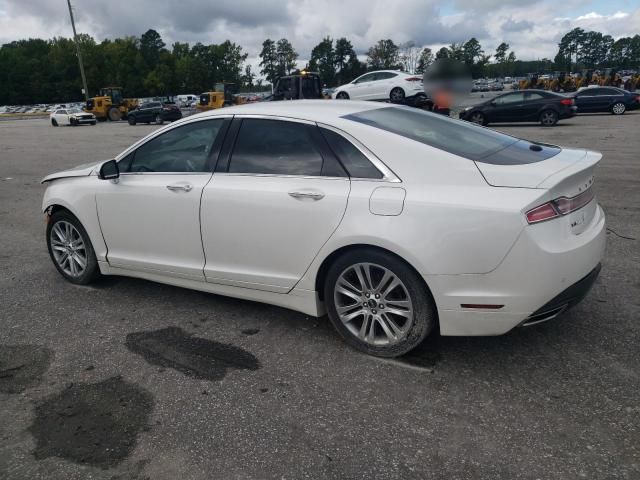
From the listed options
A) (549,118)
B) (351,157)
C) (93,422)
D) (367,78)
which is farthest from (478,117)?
(93,422)

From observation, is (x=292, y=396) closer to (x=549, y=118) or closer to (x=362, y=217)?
(x=362, y=217)

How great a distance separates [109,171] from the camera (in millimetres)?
4305

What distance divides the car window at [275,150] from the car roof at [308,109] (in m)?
0.08

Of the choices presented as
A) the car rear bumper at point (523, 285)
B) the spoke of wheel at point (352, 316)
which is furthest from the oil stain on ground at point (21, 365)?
the car rear bumper at point (523, 285)

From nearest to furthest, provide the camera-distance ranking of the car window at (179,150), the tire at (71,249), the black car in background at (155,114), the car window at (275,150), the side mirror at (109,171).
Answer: the car window at (275,150)
the car window at (179,150)
the side mirror at (109,171)
the tire at (71,249)
the black car in background at (155,114)

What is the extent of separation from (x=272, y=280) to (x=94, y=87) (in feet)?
342

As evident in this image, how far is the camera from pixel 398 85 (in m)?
21.4

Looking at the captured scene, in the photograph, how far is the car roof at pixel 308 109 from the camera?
3.68 meters

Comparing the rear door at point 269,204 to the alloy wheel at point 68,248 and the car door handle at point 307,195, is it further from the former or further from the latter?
the alloy wheel at point 68,248

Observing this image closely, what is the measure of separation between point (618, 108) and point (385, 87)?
1158 centimetres

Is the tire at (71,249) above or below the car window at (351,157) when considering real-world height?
below

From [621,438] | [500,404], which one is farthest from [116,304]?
[621,438]

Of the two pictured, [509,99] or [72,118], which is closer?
[509,99]

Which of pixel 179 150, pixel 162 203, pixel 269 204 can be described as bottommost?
pixel 162 203
